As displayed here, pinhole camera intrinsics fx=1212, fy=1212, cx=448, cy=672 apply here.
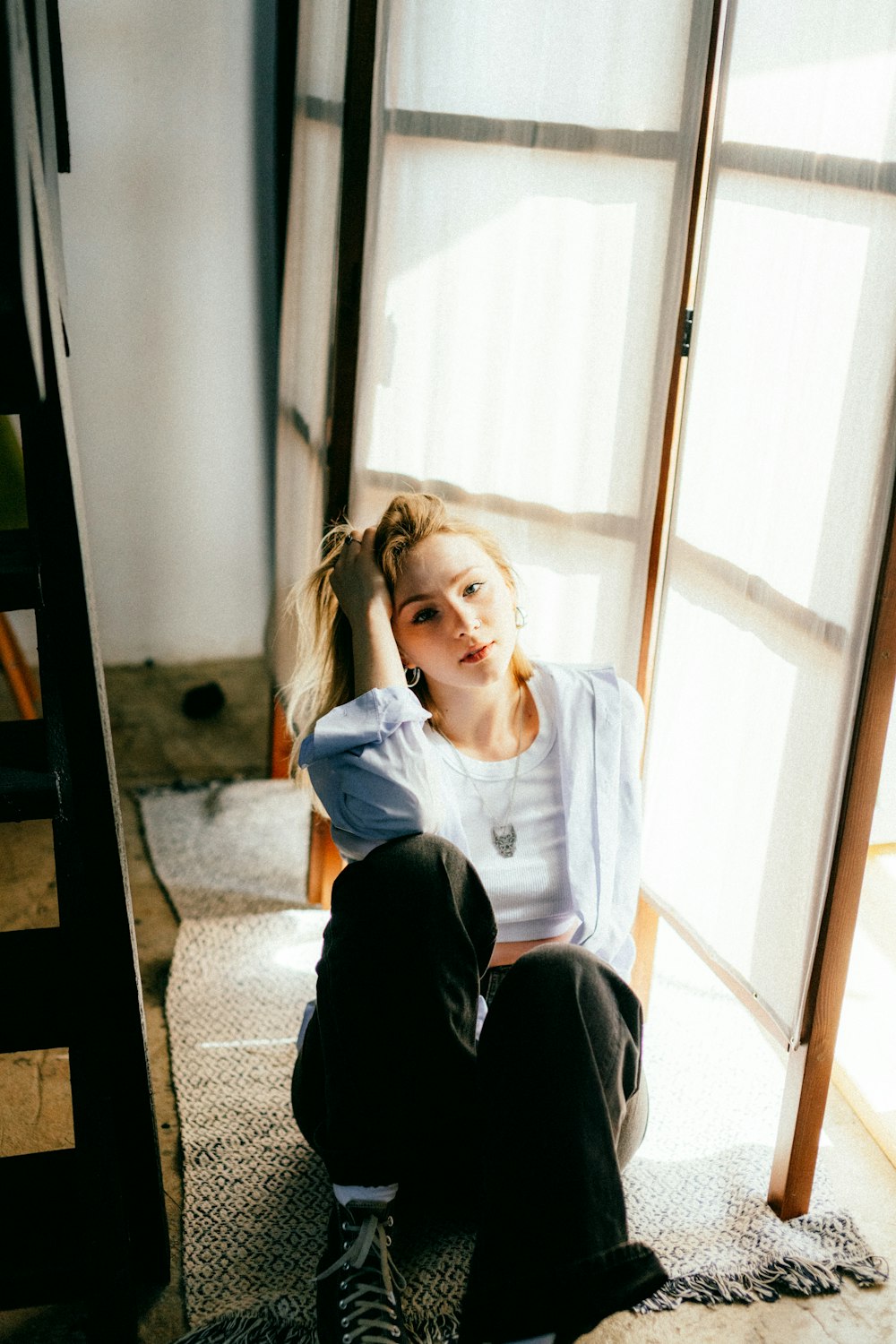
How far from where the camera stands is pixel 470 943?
137 cm

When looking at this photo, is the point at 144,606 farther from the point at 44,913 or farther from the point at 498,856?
the point at 498,856

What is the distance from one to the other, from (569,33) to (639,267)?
1.11ft

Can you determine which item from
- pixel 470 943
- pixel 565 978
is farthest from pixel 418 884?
pixel 565 978

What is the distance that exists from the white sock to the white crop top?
13.9 inches

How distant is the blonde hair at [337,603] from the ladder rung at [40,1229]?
24.7 inches

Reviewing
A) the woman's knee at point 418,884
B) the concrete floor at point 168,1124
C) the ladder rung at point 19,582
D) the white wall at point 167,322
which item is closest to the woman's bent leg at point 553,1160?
the woman's knee at point 418,884

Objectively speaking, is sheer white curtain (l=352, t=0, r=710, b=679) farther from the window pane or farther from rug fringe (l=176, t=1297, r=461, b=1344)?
rug fringe (l=176, t=1297, r=461, b=1344)

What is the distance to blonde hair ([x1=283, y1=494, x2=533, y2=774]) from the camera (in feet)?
5.27

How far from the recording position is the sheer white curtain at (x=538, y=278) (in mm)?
1719

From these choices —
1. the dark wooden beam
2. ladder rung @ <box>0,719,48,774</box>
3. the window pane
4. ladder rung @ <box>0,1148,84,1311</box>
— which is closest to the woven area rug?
ladder rung @ <box>0,1148,84,1311</box>

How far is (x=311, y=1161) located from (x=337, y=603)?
81cm

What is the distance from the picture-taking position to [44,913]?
2.28 metres

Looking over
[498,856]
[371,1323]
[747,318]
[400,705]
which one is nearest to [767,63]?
[747,318]

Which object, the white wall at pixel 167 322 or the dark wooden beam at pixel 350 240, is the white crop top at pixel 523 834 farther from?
the white wall at pixel 167 322
